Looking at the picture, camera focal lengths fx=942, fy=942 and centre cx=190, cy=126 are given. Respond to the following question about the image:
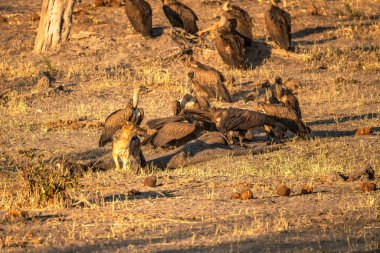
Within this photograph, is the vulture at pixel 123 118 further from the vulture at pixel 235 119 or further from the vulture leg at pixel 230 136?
the vulture leg at pixel 230 136

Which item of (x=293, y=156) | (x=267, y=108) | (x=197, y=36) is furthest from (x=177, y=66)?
(x=293, y=156)

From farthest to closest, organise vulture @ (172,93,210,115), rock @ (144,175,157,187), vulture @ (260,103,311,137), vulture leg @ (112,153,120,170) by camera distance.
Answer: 1. vulture @ (172,93,210,115)
2. vulture @ (260,103,311,137)
3. vulture leg @ (112,153,120,170)
4. rock @ (144,175,157,187)

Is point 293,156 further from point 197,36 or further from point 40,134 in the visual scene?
point 197,36

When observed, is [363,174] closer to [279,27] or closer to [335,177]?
[335,177]

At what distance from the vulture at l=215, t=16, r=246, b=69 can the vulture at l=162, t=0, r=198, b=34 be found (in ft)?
5.40

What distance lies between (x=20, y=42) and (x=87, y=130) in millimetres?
7683

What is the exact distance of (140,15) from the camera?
19438mm

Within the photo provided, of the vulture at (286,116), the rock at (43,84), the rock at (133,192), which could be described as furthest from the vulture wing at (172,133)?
the rock at (43,84)

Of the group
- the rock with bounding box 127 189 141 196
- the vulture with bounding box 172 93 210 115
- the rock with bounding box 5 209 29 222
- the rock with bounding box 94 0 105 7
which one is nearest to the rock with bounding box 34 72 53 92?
the vulture with bounding box 172 93 210 115

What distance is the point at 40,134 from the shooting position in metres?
13.8

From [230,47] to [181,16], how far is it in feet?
8.89

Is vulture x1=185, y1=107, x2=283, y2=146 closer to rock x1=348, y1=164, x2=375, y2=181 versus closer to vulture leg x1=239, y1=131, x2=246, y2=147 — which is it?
vulture leg x1=239, y1=131, x2=246, y2=147

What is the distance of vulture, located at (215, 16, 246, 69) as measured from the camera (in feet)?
58.1

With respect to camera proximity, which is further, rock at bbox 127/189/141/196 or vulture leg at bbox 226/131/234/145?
vulture leg at bbox 226/131/234/145
